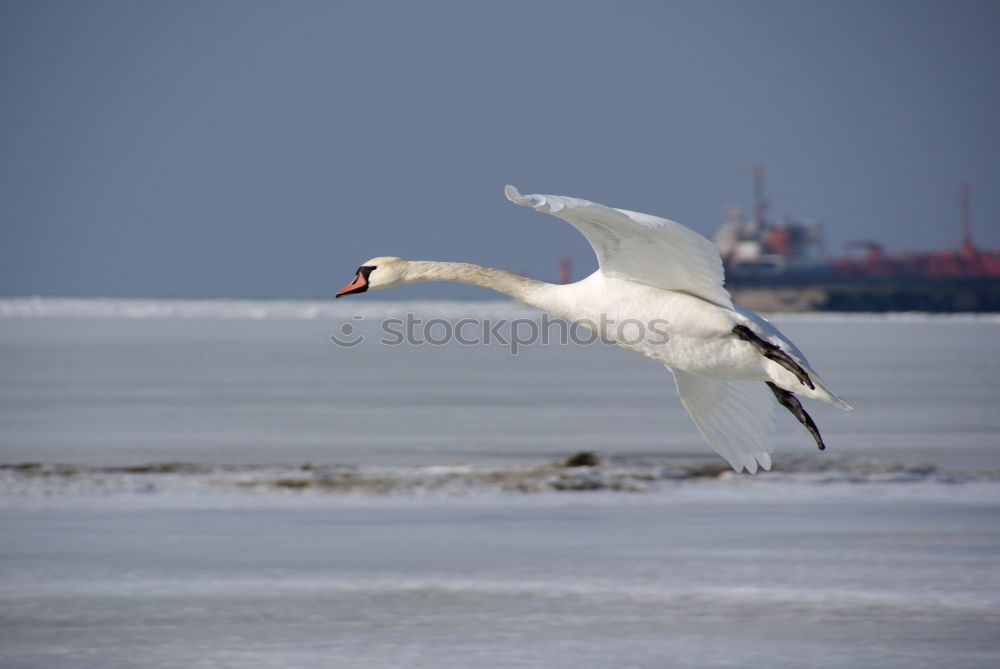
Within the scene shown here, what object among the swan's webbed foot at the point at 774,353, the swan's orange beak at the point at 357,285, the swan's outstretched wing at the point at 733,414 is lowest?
the swan's outstretched wing at the point at 733,414

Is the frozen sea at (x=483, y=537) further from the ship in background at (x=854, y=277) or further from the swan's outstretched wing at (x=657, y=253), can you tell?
the ship in background at (x=854, y=277)

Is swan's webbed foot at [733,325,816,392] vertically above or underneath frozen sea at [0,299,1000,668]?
above

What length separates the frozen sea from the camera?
7398mm

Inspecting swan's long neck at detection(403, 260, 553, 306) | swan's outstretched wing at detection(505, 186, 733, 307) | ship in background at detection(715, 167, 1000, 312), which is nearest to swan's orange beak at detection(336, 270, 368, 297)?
swan's long neck at detection(403, 260, 553, 306)

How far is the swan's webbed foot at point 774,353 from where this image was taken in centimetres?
544

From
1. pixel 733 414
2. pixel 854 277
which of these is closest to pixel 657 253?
pixel 733 414

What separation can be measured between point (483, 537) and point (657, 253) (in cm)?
470

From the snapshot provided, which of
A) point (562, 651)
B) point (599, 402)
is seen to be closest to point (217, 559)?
point (562, 651)

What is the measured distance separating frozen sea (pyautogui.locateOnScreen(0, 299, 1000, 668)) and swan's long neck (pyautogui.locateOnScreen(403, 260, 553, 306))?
2.03 metres

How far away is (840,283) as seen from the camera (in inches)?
3533

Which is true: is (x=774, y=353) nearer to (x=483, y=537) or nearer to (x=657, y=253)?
(x=657, y=253)

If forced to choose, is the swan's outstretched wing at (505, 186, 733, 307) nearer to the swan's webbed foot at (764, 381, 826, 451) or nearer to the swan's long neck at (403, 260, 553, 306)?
the swan's long neck at (403, 260, 553, 306)

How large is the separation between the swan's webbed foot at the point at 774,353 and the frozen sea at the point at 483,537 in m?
2.14

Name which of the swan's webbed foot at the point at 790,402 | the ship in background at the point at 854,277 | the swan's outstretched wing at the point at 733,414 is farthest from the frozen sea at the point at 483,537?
the ship in background at the point at 854,277
